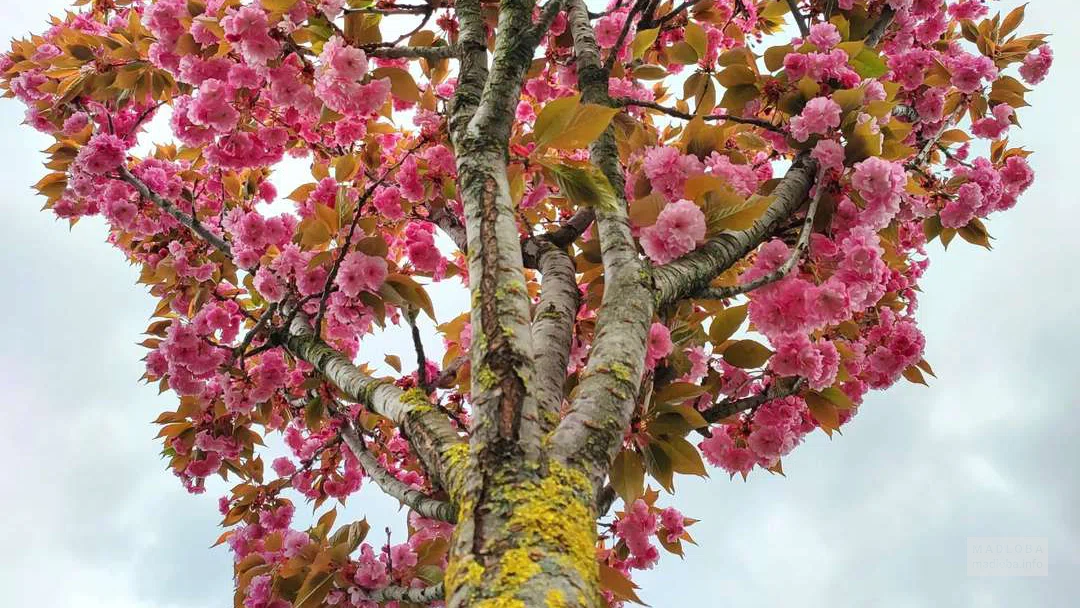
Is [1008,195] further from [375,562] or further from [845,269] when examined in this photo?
[375,562]

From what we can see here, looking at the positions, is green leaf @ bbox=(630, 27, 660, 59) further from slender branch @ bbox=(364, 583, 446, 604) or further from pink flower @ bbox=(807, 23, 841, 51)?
slender branch @ bbox=(364, 583, 446, 604)

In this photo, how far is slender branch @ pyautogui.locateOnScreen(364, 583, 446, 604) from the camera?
2119 mm

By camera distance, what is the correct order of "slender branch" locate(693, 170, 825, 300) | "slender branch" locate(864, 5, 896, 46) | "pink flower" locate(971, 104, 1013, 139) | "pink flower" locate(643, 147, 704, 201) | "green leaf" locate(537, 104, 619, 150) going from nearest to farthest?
1. "green leaf" locate(537, 104, 619, 150)
2. "slender branch" locate(693, 170, 825, 300)
3. "pink flower" locate(643, 147, 704, 201)
4. "slender branch" locate(864, 5, 896, 46)
5. "pink flower" locate(971, 104, 1013, 139)

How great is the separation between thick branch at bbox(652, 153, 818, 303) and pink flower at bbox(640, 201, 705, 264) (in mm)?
41

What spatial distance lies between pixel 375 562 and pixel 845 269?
1.90 metres

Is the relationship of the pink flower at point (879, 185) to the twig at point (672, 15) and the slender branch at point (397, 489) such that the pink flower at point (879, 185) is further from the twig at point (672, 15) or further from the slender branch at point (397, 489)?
→ the slender branch at point (397, 489)

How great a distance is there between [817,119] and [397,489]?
1.85 m

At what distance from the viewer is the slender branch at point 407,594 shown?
2119mm

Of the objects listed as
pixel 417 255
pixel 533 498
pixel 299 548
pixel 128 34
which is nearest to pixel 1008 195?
pixel 417 255

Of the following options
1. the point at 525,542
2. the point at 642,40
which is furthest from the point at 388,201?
the point at 525,542

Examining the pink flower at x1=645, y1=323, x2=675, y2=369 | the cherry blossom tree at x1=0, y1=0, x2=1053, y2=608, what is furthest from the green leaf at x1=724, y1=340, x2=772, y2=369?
the pink flower at x1=645, y1=323, x2=675, y2=369

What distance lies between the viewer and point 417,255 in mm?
3346

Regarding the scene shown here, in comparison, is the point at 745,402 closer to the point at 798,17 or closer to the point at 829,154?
the point at 829,154

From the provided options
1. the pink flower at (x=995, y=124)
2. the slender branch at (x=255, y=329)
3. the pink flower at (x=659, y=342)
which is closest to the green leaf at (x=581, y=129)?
the pink flower at (x=659, y=342)
